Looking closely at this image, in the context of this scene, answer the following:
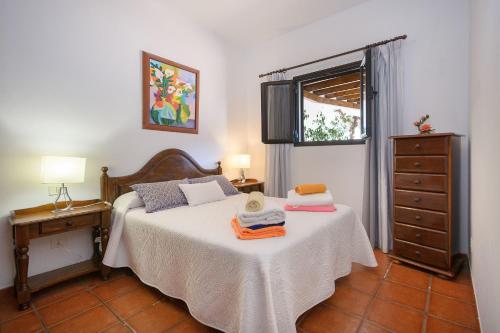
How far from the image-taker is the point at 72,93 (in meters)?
2.31

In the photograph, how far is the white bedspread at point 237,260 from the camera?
124 cm

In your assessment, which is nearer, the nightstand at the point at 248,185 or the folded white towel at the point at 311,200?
the folded white towel at the point at 311,200

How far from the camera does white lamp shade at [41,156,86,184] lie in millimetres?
1920

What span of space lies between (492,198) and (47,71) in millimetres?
3246

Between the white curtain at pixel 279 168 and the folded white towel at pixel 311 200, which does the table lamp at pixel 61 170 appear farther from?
the white curtain at pixel 279 168

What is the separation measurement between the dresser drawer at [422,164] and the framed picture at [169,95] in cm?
252

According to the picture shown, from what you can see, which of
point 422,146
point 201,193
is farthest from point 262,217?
point 422,146

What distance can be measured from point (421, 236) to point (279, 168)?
6.62 ft

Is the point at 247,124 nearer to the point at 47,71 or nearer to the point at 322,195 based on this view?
the point at 322,195

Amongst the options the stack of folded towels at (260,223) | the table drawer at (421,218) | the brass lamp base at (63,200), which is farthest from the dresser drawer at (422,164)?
the brass lamp base at (63,200)

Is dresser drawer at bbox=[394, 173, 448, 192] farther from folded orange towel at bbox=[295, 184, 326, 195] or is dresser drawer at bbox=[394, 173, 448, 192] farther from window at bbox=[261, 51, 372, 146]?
window at bbox=[261, 51, 372, 146]

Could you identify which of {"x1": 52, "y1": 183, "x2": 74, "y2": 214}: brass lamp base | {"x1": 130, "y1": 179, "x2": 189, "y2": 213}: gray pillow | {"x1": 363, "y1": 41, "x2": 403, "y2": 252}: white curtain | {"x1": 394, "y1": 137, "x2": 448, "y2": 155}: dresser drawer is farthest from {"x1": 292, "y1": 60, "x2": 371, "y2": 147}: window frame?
{"x1": 52, "y1": 183, "x2": 74, "y2": 214}: brass lamp base

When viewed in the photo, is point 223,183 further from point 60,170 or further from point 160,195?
point 60,170

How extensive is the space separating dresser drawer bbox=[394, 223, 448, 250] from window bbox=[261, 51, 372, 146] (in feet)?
4.55
